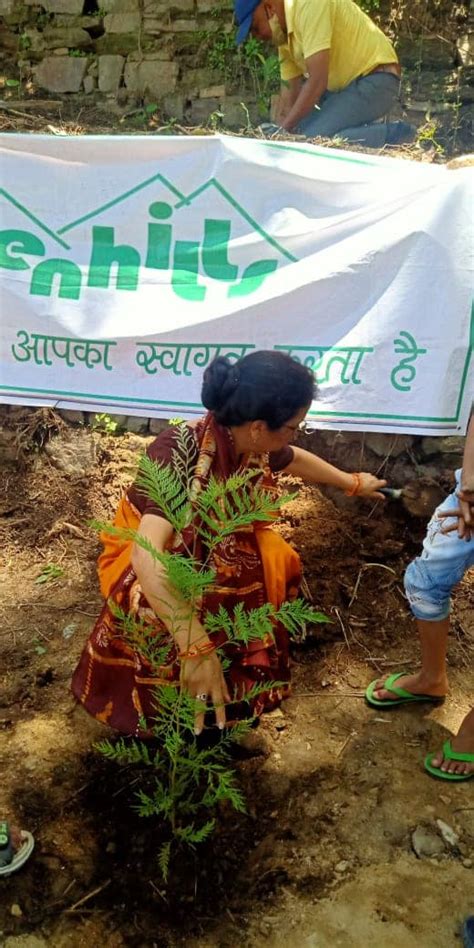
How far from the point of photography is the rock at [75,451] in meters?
3.57

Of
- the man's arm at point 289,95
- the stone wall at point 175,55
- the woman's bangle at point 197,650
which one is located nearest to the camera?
the woman's bangle at point 197,650

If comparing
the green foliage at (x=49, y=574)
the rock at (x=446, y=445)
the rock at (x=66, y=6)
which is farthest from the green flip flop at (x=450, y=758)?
the rock at (x=66, y=6)

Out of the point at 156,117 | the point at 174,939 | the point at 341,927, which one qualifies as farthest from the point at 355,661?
the point at 156,117

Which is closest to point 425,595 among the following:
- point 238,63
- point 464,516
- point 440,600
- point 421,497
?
point 440,600

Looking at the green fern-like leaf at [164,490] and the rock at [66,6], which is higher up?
the rock at [66,6]

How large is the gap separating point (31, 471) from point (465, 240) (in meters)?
2.26

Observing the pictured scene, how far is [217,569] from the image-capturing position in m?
2.29

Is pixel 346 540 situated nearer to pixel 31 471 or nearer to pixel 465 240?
pixel 465 240

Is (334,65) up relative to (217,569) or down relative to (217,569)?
up

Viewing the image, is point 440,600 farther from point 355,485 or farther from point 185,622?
point 185,622

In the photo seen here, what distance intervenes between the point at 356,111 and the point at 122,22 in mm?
3364

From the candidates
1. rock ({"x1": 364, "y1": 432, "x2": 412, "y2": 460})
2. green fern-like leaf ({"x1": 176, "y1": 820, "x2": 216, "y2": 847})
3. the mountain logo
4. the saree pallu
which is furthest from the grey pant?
green fern-like leaf ({"x1": 176, "y1": 820, "x2": 216, "y2": 847})

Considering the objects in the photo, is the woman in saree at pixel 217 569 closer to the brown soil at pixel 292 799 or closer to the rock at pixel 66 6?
the brown soil at pixel 292 799

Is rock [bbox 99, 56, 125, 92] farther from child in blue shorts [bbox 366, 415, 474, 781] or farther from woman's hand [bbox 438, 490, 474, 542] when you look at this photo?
woman's hand [bbox 438, 490, 474, 542]
